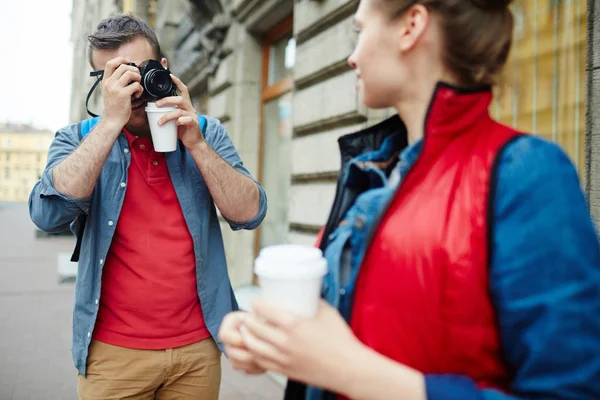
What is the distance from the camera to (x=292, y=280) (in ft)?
2.67

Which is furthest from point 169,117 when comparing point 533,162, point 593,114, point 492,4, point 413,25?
point 593,114

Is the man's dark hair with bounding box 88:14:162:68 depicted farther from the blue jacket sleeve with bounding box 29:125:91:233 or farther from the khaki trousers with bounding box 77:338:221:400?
the khaki trousers with bounding box 77:338:221:400

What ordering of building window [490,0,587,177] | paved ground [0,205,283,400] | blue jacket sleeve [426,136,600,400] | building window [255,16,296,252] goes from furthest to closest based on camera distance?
building window [255,16,296,252]
paved ground [0,205,283,400]
building window [490,0,587,177]
blue jacket sleeve [426,136,600,400]

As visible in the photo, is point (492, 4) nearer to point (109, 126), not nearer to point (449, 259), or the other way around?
point (449, 259)

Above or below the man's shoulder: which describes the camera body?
above

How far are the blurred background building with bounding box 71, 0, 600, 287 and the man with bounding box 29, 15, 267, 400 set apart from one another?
1207 mm

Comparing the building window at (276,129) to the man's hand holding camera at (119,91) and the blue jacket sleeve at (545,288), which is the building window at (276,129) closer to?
the man's hand holding camera at (119,91)

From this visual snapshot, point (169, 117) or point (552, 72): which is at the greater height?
point (552, 72)

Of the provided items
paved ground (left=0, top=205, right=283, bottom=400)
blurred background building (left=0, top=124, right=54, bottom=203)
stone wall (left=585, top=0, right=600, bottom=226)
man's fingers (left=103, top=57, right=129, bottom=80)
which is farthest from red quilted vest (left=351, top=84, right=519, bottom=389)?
blurred background building (left=0, top=124, right=54, bottom=203)

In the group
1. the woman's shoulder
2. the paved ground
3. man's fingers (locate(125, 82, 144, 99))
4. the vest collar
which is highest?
man's fingers (locate(125, 82, 144, 99))

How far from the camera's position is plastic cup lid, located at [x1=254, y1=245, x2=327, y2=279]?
2.69 feet

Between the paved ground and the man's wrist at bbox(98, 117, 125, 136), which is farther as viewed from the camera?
the paved ground

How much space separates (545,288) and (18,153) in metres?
60.9

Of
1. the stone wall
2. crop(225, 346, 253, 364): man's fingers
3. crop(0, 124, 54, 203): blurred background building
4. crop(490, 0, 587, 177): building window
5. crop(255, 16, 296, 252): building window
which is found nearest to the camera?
crop(225, 346, 253, 364): man's fingers
